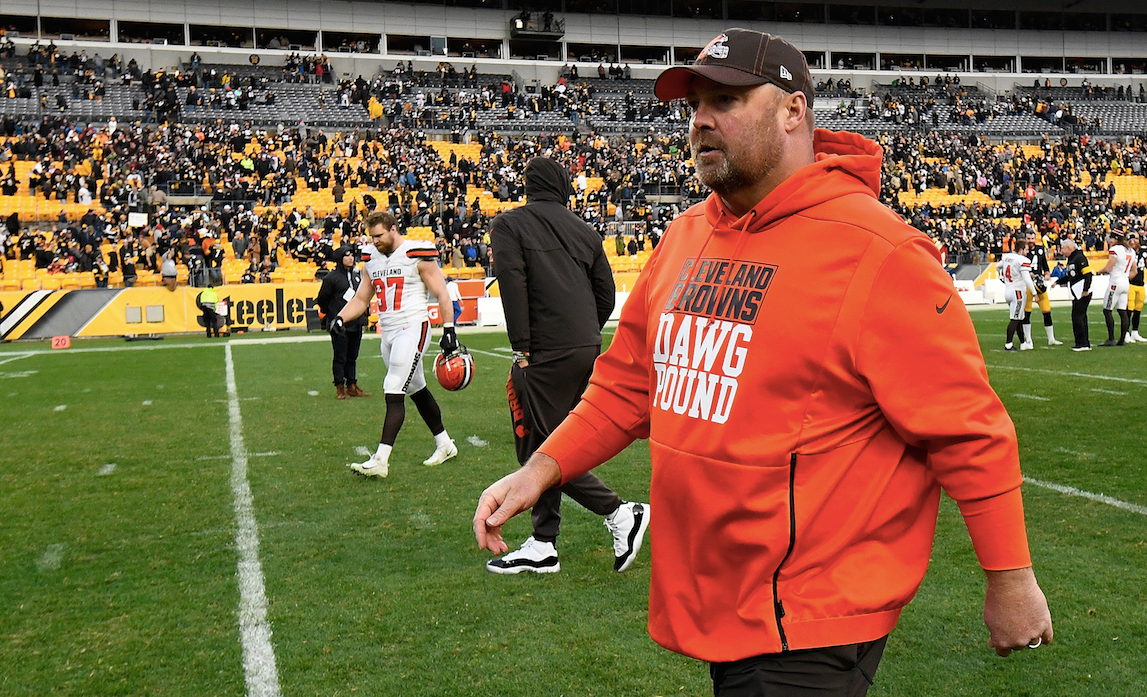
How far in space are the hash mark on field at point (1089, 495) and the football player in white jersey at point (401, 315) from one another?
4.23 meters

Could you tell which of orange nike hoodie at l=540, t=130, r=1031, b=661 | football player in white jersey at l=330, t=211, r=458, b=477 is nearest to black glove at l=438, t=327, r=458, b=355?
football player in white jersey at l=330, t=211, r=458, b=477

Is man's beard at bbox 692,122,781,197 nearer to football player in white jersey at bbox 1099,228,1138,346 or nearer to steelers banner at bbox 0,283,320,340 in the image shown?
football player in white jersey at bbox 1099,228,1138,346

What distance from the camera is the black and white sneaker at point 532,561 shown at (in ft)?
17.4

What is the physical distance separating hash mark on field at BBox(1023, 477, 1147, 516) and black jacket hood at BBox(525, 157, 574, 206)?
381cm

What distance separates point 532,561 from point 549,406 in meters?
0.81

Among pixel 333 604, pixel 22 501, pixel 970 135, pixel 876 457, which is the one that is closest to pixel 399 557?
pixel 333 604

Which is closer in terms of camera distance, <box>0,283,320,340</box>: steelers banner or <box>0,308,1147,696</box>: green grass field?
<box>0,308,1147,696</box>: green grass field

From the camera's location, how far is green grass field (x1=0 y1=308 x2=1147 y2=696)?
12.9 feet

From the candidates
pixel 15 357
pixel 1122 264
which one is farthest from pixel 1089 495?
pixel 15 357

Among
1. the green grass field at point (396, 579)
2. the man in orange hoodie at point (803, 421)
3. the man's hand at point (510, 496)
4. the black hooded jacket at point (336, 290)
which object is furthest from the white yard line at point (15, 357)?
the man in orange hoodie at point (803, 421)

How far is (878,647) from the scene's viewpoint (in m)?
2.08

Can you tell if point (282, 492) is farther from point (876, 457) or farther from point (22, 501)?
point (876, 457)

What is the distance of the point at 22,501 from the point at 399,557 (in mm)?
3491

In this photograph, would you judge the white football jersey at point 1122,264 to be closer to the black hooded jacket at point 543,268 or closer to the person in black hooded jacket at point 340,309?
the person in black hooded jacket at point 340,309
